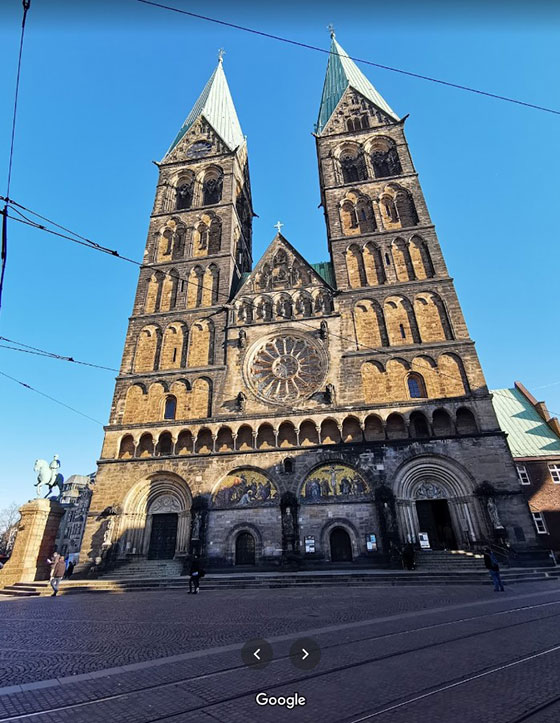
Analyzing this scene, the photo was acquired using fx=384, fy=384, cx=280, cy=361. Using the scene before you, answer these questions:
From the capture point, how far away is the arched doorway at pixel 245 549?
62.4ft

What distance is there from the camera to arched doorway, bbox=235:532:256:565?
19031 millimetres

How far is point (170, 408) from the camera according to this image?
23.4m

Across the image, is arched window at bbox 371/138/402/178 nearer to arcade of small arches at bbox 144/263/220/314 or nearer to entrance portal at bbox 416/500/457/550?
arcade of small arches at bbox 144/263/220/314

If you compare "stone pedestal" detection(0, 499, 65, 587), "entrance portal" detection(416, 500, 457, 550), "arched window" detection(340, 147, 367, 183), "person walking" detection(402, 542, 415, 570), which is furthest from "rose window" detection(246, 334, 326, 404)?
"arched window" detection(340, 147, 367, 183)

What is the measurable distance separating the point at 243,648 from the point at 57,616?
667 centimetres

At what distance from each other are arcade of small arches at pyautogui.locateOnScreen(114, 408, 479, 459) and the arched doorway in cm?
432

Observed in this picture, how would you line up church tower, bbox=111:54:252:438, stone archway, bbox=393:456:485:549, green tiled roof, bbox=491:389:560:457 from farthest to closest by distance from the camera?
green tiled roof, bbox=491:389:560:457, church tower, bbox=111:54:252:438, stone archway, bbox=393:456:485:549

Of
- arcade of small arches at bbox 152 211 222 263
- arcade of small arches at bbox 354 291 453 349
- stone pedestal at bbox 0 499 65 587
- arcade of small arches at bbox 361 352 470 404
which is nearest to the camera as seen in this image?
stone pedestal at bbox 0 499 65 587

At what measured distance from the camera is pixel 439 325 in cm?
2266

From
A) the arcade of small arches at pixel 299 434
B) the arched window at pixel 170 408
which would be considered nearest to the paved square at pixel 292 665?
the arcade of small arches at pixel 299 434

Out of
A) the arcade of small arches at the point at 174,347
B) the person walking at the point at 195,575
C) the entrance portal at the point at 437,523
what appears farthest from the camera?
the arcade of small arches at the point at 174,347

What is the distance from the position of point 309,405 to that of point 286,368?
2.91 metres

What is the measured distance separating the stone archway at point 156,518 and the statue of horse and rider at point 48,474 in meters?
3.96

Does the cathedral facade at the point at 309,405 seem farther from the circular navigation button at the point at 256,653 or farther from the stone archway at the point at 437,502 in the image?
the circular navigation button at the point at 256,653
